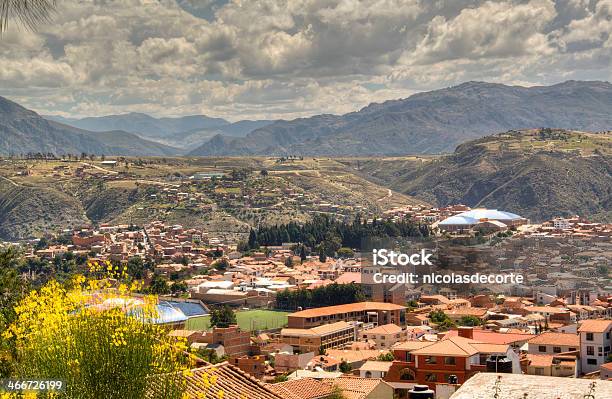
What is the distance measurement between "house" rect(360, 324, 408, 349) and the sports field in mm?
9034

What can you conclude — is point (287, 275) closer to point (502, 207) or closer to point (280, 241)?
point (280, 241)

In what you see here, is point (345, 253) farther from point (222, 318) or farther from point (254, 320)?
point (222, 318)

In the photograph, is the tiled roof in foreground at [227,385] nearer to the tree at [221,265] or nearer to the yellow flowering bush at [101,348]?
the yellow flowering bush at [101,348]

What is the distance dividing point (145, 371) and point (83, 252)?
93970mm

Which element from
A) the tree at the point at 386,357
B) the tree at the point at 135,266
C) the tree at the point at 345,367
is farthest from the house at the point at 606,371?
the tree at the point at 135,266

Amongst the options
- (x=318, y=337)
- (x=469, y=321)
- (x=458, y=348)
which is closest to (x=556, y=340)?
(x=458, y=348)

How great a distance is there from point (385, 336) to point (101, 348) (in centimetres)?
4603

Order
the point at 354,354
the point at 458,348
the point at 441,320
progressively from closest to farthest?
the point at 458,348 → the point at 354,354 → the point at 441,320

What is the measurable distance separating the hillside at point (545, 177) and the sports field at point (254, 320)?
89798 millimetres

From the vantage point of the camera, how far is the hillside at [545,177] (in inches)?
6398

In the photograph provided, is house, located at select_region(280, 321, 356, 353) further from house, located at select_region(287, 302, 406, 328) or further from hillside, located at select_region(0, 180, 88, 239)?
hillside, located at select_region(0, 180, 88, 239)

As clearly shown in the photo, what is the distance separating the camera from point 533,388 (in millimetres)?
6406

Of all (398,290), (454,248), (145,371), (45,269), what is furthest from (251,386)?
(45,269)

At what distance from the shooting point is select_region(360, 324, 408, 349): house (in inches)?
1993
